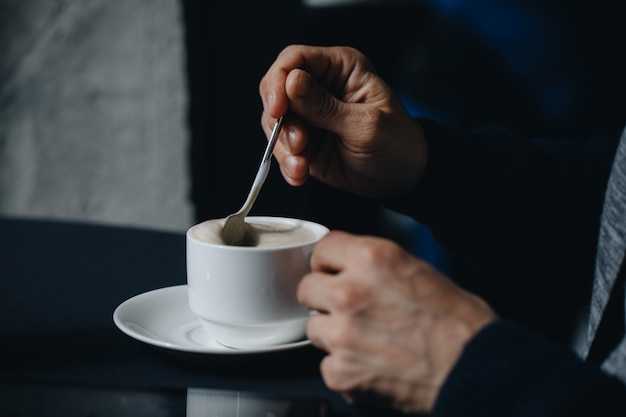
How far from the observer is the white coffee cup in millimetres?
608

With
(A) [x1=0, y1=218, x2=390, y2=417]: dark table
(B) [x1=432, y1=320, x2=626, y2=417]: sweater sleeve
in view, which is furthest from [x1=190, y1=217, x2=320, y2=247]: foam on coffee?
(B) [x1=432, y1=320, x2=626, y2=417]: sweater sleeve

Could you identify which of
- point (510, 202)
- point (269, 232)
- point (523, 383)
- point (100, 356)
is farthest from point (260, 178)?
point (510, 202)

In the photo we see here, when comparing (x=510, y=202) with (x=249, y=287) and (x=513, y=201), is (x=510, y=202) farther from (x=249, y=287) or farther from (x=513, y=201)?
(x=249, y=287)

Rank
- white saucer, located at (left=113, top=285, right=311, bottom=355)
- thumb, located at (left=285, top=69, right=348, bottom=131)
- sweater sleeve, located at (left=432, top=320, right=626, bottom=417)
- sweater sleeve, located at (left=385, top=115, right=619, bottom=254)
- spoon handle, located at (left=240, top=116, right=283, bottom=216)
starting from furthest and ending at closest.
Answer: sweater sleeve, located at (left=385, top=115, right=619, bottom=254) → thumb, located at (left=285, top=69, right=348, bottom=131) → spoon handle, located at (left=240, top=116, right=283, bottom=216) → white saucer, located at (left=113, top=285, right=311, bottom=355) → sweater sleeve, located at (left=432, top=320, right=626, bottom=417)

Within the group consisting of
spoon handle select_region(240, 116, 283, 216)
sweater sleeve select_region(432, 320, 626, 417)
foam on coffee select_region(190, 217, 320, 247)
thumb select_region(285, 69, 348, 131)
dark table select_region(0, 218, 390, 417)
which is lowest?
dark table select_region(0, 218, 390, 417)

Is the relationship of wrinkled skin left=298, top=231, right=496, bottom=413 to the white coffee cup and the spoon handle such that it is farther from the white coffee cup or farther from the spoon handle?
the spoon handle

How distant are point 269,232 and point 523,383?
0.99 feet

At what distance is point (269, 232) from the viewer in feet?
→ 2.26

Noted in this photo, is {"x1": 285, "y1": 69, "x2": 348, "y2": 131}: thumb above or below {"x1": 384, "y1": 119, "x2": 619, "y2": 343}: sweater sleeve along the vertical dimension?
above

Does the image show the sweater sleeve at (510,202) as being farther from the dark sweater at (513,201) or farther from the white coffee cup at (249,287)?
the white coffee cup at (249,287)

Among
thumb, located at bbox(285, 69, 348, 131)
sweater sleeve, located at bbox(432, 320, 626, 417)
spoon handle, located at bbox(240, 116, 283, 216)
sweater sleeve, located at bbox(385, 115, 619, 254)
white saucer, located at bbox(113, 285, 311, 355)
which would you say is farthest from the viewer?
sweater sleeve, located at bbox(385, 115, 619, 254)

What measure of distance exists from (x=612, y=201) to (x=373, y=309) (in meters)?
0.34

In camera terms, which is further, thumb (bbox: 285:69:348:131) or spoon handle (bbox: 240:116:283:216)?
thumb (bbox: 285:69:348:131)

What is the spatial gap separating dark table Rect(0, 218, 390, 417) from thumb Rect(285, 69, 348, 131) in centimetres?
27
